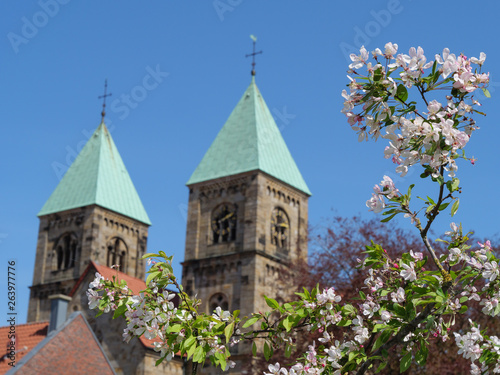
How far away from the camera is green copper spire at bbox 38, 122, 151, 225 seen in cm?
5756

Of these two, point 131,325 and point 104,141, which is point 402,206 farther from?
point 104,141

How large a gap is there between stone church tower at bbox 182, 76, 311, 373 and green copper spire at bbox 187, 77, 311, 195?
6 cm

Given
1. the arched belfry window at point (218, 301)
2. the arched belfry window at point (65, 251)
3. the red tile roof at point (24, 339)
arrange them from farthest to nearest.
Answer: the arched belfry window at point (65, 251) < the arched belfry window at point (218, 301) < the red tile roof at point (24, 339)

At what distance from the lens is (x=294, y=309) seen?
725 centimetres

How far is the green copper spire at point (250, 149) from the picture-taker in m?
49.6

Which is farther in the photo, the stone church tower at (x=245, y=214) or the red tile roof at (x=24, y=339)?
the stone church tower at (x=245, y=214)

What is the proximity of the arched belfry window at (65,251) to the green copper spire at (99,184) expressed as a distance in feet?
7.04

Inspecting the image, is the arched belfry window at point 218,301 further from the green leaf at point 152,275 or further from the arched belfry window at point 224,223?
the green leaf at point 152,275

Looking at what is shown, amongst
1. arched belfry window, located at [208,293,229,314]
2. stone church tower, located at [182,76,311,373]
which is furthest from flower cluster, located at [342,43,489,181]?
arched belfry window, located at [208,293,229,314]

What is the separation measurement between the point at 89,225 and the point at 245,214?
13423 millimetres

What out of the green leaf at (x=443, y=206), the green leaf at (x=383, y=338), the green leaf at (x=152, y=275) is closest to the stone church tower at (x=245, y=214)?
the green leaf at (x=152, y=275)

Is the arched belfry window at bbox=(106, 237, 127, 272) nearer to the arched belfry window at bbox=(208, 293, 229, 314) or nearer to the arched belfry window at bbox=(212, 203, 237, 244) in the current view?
the arched belfry window at bbox=(212, 203, 237, 244)

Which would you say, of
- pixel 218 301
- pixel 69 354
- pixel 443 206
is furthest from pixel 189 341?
pixel 218 301

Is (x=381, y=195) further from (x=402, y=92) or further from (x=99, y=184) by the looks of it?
(x=99, y=184)
